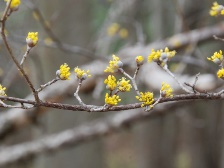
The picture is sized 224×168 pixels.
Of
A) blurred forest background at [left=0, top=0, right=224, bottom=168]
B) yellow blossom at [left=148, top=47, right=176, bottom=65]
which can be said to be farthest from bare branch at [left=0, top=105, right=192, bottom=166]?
yellow blossom at [left=148, top=47, right=176, bottom=65]

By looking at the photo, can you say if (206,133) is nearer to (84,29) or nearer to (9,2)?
(84,29)

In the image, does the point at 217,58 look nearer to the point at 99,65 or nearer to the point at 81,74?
the point at 81,74

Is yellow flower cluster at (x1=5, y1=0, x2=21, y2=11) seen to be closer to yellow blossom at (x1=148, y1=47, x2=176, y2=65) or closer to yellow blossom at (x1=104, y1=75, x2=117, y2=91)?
A: yellow blossom at (x1=104, y1=75, x2=117, y2=91)

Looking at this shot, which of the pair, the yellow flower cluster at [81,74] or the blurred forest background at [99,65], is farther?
the blurred forest background at [99,65]

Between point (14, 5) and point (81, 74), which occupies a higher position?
point (14, 5)

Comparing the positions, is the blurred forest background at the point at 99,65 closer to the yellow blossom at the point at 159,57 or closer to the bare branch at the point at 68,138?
the bare branch at the point at 68,138

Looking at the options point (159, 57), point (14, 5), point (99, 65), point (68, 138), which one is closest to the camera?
point (14, 5)

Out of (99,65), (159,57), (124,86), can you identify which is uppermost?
(99,65)

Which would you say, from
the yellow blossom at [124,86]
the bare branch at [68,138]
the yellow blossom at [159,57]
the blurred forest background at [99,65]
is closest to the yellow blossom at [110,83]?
the yellow blossom at [124,86]

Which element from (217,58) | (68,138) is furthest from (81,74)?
(68,138)
